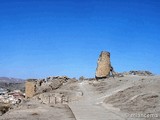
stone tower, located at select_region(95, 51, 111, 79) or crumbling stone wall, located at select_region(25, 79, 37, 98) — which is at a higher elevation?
stone tower, located at select_region(95, 51, 111, 79)

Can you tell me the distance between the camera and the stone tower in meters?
39.5

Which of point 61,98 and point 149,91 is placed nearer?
point 149,91

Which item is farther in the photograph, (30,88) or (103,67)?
(103,67)

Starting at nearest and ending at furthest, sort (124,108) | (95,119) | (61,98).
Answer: (95,119) < (124,108) < (61,98)

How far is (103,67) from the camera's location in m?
39.6

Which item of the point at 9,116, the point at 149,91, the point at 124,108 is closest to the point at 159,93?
the point at 149,91

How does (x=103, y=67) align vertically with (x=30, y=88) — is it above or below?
above

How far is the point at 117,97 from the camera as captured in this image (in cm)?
2273

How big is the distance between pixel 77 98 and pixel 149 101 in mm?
10623

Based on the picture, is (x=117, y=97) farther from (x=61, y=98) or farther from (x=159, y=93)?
(x=61, y=98)

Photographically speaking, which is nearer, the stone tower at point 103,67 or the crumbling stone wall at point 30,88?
the crumbling stone wall at point 30,88

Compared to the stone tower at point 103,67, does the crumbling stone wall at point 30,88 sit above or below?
below

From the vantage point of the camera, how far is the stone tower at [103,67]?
3950cm

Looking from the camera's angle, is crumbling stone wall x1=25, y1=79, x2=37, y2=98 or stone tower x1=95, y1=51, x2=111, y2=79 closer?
crumbling stone wall x1=25, y1=79, x2=37, y2=98
